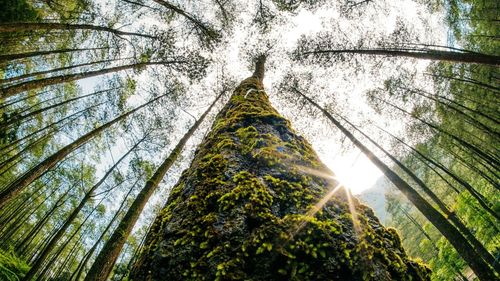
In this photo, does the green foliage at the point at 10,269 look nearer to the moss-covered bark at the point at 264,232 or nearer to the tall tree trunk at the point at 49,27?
the tall tree trunk at the point at 49,27

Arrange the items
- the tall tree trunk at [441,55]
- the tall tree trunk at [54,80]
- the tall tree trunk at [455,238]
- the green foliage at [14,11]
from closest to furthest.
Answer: the tall tree trunk at [455,238] → the tall tree trunk at [441,55] → the tall tree trunk at [54,80] → the green foliage at [14,11]

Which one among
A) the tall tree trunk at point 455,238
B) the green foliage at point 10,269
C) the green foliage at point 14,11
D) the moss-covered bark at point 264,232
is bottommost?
the moss-covered bark at point 264,232

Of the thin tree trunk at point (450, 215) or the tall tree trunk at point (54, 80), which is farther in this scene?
the tall tree trunk at point (54, 80)

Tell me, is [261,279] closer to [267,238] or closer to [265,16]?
[267,238]

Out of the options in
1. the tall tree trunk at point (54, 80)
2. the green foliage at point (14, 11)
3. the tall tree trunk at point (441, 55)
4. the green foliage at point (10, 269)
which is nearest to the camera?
the tall tree trunk at point (441, 55)

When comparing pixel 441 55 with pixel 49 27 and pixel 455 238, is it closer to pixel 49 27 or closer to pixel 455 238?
pixel 455 238

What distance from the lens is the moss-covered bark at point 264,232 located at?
1573 mm

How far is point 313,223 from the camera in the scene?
5.80ft

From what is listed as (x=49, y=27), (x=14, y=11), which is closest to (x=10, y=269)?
(x=49, y=27)

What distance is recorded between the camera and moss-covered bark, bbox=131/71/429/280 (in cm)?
157

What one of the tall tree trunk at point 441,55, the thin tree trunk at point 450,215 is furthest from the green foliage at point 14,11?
the thin tree trunk at point 450,215

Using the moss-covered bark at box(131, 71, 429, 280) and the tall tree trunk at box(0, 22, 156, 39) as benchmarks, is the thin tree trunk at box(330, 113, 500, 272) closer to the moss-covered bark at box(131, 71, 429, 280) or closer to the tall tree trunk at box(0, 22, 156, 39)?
the moss-covered bark at box(131, 71, 429, 280)

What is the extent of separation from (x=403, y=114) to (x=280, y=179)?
8.62m

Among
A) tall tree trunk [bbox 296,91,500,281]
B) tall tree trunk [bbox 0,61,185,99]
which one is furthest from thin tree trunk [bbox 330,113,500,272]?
tall tree trunk [bbox 0,61,185,99]
